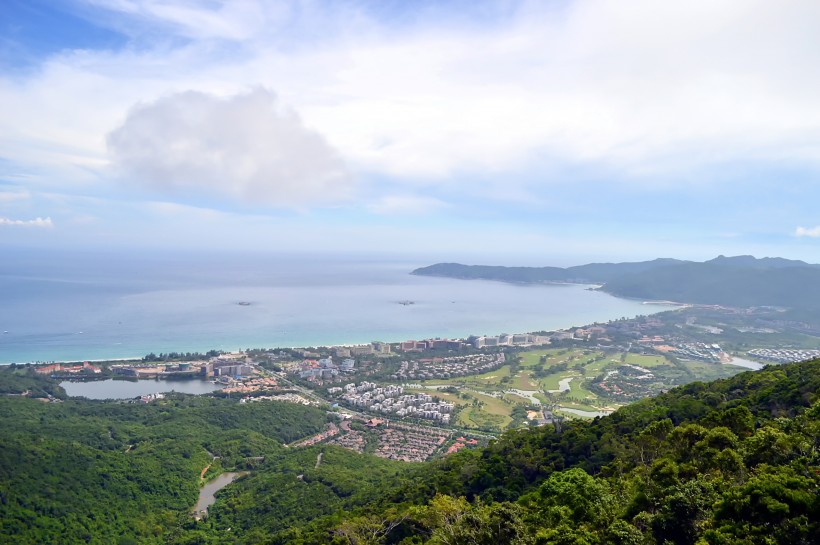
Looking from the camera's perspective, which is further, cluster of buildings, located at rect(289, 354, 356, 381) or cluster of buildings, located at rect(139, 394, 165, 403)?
cluster of buildings, located at rect(289, 354, 356, 381)

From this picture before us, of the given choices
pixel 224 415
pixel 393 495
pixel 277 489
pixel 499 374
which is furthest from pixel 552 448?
pixel 499 374

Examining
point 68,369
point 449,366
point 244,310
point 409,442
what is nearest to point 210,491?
point 409,442

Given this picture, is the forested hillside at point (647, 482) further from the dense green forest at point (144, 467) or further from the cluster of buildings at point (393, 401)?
the cluster of buildings at point (393, 401)

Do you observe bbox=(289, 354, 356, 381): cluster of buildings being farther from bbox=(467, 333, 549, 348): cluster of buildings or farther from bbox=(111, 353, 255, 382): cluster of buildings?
bbox=(467, 333, 549, 348): cluster of buildings

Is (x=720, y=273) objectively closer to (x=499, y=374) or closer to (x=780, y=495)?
(x=499, y=374)

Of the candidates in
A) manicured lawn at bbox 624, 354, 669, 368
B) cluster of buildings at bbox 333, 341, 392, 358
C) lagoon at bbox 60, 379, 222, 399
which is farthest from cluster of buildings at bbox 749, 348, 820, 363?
lagoon at bbox 60, 379, 222, 399

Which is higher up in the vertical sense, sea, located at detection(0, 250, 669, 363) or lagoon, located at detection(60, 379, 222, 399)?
sea, located at detection(0, 250, 669, 363)

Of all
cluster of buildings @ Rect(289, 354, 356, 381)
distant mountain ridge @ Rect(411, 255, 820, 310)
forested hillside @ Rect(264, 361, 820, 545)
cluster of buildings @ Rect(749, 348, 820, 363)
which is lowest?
cluster of buildings @ Rect(289, 354, 356, 381)
